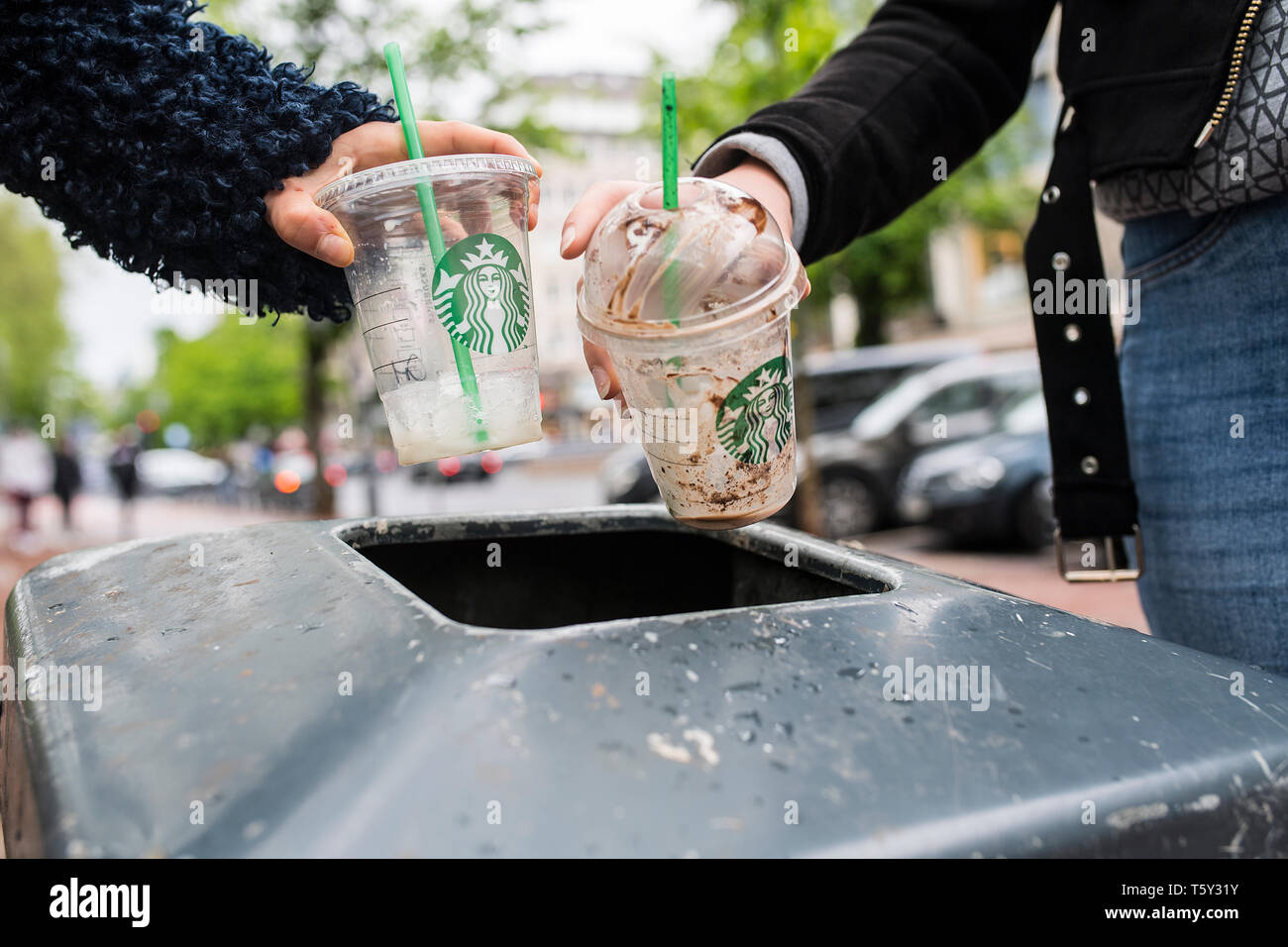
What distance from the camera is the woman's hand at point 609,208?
43.3 inches

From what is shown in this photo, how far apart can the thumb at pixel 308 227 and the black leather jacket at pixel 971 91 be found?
1.91 ft

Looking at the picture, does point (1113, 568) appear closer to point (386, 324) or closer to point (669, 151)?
point (669, 151)

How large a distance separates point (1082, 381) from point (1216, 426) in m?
0.19

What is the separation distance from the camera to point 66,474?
15.0m

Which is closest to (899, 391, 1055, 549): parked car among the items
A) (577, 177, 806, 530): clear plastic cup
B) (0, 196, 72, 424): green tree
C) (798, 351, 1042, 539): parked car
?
(798, 351, 1042, 539): parked car

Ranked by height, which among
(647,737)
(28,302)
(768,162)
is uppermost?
(28,302)

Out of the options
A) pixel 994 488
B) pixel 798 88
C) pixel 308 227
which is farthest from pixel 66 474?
pixel 308 227

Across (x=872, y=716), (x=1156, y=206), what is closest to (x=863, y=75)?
(x=1156, y=206)

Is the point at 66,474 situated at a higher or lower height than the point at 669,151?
higher

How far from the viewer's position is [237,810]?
63 centimetres

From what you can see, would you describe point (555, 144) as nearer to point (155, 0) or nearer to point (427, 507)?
point (155, 0)

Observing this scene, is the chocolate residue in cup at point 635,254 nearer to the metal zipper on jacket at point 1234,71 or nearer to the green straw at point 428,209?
the green straw at point 428,209

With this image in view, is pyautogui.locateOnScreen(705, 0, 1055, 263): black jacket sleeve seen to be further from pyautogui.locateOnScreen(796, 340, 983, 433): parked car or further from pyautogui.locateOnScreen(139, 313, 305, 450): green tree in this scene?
pyautogui.locateOnScreen(139, 313, 305, 450): green tree
